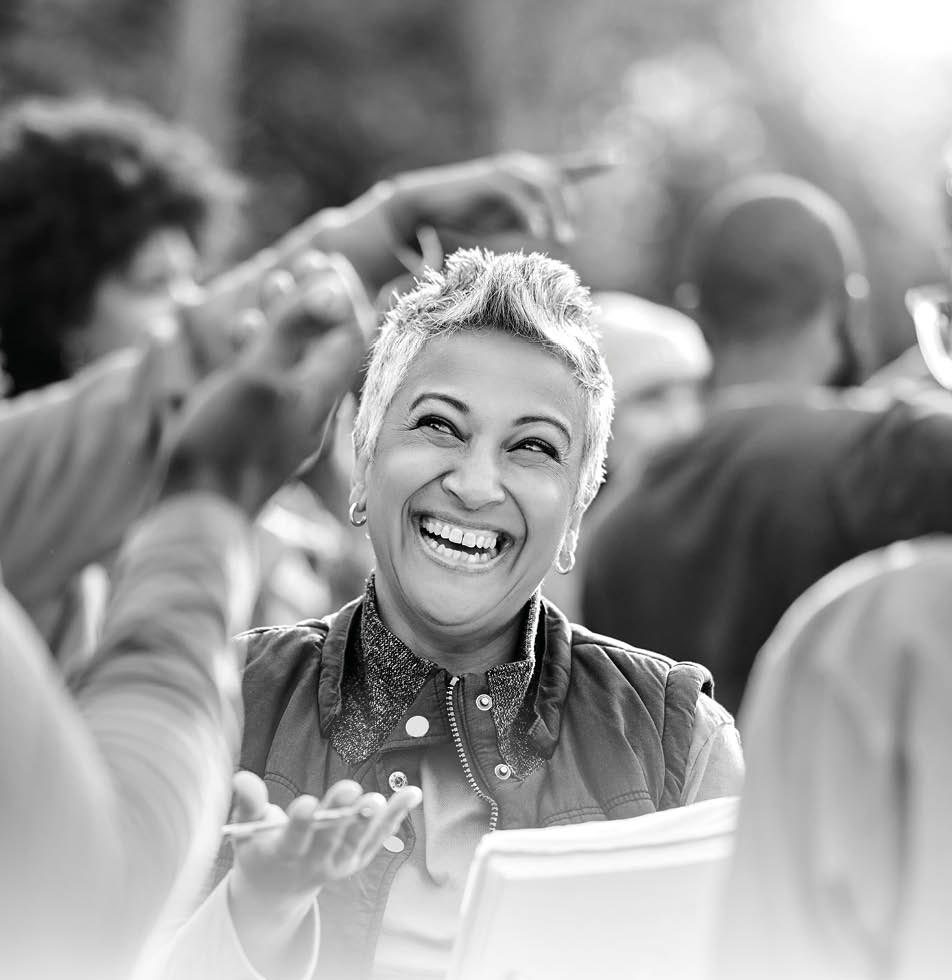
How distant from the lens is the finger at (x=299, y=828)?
1.85m

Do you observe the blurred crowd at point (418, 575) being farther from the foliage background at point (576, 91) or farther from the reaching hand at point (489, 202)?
the foliage background at point (576, 91)

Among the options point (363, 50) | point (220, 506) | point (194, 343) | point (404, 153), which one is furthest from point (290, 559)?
point (363, 50)

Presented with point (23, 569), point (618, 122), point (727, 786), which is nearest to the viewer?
point (727, 786)

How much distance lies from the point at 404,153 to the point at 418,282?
16926 mm

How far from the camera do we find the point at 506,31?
64.2ft

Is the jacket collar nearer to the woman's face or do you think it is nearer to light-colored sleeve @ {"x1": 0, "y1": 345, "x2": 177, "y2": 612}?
the woman's face

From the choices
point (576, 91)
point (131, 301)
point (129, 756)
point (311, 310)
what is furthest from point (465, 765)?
point (576, 91)

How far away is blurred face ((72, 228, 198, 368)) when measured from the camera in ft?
12.0

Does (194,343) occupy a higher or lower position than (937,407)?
lower

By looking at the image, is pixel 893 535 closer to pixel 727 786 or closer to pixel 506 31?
pixel 727 786

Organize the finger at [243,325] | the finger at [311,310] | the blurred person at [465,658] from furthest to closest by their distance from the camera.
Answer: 1. the blurred person at [465,658]
2. the finger at [243,325]
3. the finger at [311,310]

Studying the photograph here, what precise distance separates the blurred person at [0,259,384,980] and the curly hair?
200cm

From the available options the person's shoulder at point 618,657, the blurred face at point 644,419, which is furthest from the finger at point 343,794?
the blurred face at point 644,419

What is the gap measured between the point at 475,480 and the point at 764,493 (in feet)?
3.87
